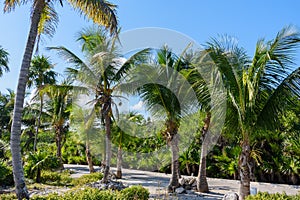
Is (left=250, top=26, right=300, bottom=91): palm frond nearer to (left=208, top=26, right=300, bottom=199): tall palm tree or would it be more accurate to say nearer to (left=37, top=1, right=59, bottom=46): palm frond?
(left=208, top=26, right=300, bottom=199): tall palm tree

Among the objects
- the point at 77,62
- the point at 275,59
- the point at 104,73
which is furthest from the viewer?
the point at 77,62

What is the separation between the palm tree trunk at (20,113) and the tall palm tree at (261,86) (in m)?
4.24

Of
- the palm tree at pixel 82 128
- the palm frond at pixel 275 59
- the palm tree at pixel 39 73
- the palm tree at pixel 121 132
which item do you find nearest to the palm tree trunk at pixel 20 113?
the palm frond at pixel 275 59

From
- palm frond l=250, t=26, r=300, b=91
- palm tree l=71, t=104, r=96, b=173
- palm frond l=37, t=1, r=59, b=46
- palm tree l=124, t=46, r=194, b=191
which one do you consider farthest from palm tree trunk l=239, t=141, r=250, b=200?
palm tree l=71, t=104, r=96, b=173

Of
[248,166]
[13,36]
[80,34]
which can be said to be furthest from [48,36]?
[248,166]

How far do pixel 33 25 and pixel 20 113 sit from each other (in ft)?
6.80

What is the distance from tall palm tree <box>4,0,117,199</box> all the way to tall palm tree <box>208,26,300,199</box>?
2771mm

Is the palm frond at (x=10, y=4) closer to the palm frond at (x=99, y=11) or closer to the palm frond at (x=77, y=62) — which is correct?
the palm frond at (x=99, y=11)

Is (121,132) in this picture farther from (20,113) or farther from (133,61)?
(20,113)

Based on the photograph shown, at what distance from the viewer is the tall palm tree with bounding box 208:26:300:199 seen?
6305 millimetres

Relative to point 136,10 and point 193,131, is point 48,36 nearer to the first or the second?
point 136,10

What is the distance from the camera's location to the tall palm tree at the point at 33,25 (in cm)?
629

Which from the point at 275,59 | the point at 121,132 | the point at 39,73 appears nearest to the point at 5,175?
the point at 121,132

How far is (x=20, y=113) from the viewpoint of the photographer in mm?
6508
